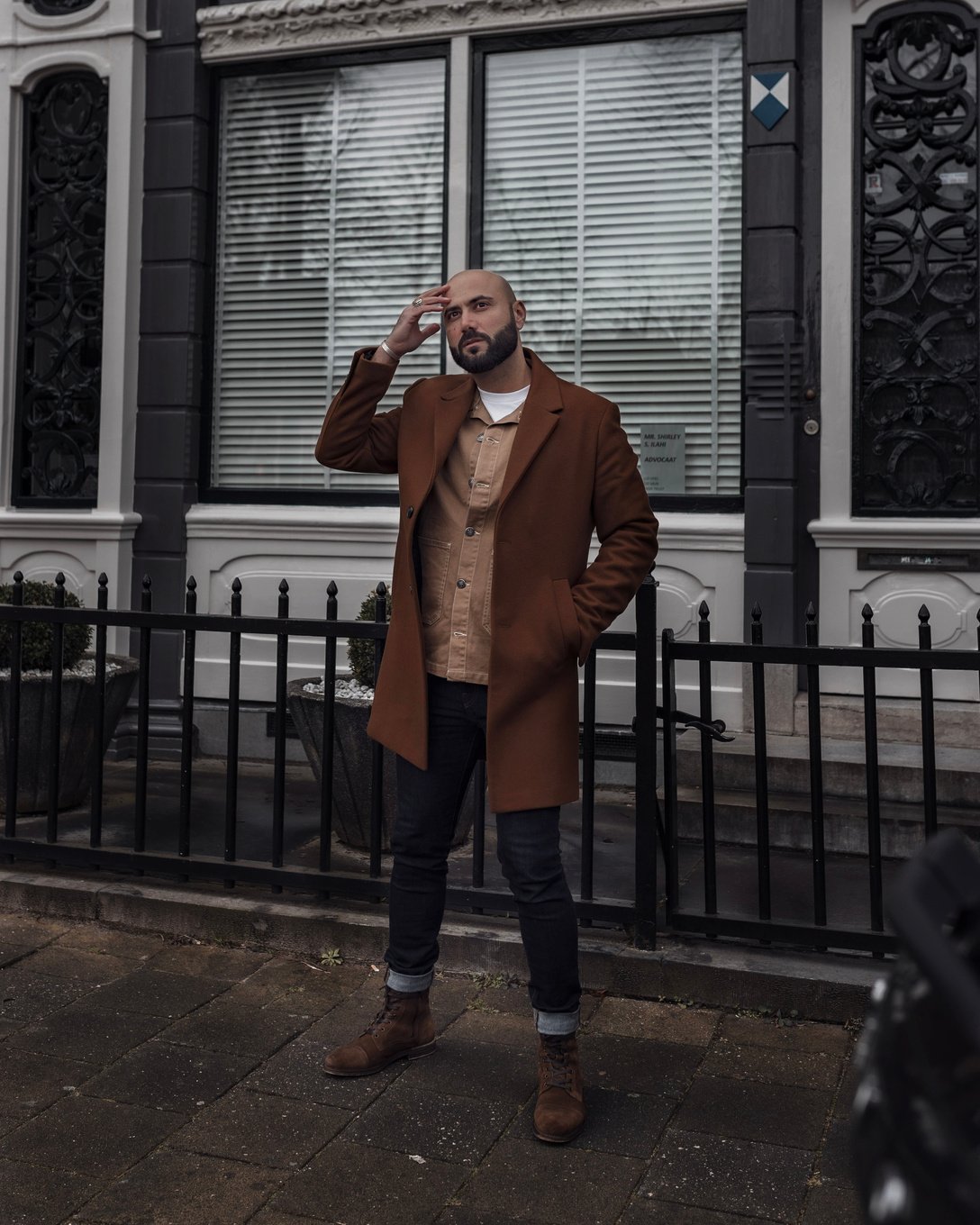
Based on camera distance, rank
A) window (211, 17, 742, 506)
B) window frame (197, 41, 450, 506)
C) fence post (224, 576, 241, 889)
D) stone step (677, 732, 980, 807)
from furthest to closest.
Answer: window frame (197, 41, 450, 506), window (211, 17, 742, 506), stone step (677, 732, 980, 807), fence post (224, 576, 241, 889)

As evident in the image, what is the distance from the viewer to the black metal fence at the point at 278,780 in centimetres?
438

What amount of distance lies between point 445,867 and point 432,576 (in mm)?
816

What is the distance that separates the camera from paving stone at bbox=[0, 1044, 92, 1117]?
3.38 metres

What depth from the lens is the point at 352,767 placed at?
5242 millimetres

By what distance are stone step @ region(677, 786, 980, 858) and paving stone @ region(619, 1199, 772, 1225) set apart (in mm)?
2458

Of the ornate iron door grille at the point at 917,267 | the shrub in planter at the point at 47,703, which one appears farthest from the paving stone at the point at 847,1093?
the ornate iron door grille at the point at 917,267

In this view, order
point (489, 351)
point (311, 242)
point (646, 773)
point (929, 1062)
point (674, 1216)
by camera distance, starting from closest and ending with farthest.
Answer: point (929, 1062) → point (674, 1216) → point (489, 351) → point (646, 773) → point (311, 242)

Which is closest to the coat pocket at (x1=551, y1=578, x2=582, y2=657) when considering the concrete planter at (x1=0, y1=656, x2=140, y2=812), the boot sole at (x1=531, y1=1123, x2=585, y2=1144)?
the boot sole at (x1=531, y1=1123, x2=585, y2=1144)

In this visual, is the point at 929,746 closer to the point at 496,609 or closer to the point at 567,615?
the point at 567,615

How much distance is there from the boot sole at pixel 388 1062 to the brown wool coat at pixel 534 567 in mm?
860

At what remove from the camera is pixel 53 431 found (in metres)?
8.14

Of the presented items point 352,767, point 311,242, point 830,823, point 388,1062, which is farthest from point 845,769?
point 311,242

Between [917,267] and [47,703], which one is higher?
[917,267]

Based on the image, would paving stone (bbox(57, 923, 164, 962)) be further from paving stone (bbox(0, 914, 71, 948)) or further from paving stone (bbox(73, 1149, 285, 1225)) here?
paving stone (bbox(73, 1149, 285, 1225))
